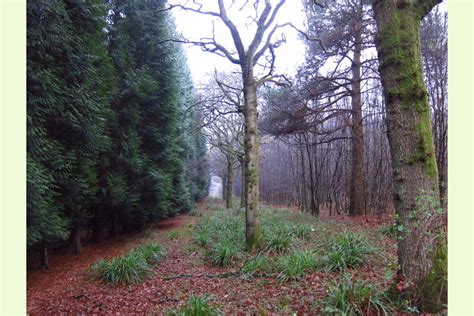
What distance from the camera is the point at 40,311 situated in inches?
158

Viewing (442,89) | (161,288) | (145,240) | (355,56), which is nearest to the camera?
(161,288)

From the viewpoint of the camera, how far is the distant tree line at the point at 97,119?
4266mm

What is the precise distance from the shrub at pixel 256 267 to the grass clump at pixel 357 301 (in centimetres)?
172

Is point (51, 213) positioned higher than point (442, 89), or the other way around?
point (442, 89)

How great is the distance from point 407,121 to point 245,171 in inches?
154

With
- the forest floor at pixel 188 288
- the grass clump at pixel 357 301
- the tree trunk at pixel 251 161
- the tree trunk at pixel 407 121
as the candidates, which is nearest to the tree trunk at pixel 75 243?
the forest floor at pixel 188 288

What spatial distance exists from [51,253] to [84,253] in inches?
33.5

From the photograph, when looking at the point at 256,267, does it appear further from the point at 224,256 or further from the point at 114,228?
the point at 114,228

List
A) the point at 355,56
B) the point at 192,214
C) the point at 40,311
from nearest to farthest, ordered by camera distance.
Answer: the point at 40,311 < the point at 355,56 < the point at 192,214

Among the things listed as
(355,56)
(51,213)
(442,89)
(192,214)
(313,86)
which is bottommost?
(192,214)

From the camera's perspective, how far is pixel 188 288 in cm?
455

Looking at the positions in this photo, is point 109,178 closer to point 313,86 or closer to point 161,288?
point 161,288

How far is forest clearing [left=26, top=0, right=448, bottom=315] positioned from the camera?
290 cm

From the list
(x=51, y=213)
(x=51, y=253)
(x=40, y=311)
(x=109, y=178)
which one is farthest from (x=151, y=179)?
(x=40, y=311)
